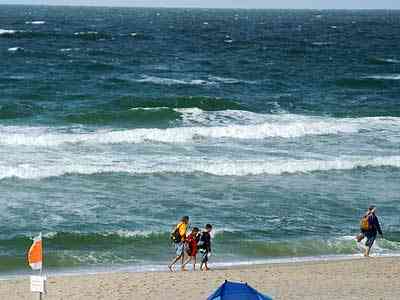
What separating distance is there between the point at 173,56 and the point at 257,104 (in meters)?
25.7

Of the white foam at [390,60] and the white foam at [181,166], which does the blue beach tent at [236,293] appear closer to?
the white foam at [181,166]

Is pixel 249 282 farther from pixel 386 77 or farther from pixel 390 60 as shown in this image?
pixel 390 60

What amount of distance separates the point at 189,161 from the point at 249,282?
12570 millimetres

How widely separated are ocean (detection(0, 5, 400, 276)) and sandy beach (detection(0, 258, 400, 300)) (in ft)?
5.34

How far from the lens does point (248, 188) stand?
27.0m

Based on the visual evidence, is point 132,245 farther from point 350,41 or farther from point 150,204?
point 350,41

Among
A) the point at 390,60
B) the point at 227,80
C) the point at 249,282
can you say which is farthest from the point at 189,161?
the point at 390,60

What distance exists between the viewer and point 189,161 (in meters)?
30.0

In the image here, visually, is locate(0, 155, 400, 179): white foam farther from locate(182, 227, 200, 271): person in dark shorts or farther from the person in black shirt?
locate(182, 227, 200, 271): person in dark shorts

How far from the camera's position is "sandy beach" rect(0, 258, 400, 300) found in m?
16.9

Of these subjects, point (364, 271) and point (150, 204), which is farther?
point (150, 204)

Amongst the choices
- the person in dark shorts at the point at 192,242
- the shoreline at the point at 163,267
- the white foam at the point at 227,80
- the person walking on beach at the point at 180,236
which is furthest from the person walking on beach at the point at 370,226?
the white foam at the point at 227,80

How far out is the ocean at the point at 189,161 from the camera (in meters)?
21.7

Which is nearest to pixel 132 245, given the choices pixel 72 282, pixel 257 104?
pixel 72 282
